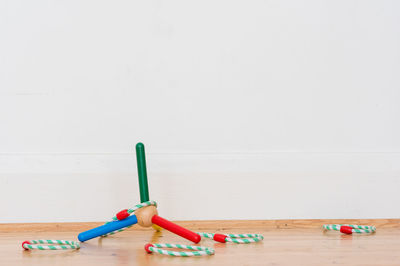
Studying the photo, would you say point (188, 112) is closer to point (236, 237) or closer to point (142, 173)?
point (142, 173)

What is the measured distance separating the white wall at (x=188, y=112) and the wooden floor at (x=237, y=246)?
0.05m

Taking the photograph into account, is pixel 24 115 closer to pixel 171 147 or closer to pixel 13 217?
pixel 13 217

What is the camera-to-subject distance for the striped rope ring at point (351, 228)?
1739 millimetres

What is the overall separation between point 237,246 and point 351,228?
48cm

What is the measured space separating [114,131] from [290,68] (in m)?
0.72

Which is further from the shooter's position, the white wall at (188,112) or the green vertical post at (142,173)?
the white wall at (188,112)

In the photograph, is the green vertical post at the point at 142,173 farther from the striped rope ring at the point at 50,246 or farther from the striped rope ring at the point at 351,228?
the striped rope ring at the point at 351,228

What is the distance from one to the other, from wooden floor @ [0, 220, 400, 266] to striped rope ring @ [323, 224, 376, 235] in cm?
2

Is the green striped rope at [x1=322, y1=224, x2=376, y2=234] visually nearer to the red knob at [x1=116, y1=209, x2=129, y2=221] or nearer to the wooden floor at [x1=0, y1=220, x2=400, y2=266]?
the wooden floor at [x1=0, y1=220, x2=400, y2=266]

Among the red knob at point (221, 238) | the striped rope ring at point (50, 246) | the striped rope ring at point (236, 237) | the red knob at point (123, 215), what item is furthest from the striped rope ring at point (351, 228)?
the striped rope ring at point (50, 246)

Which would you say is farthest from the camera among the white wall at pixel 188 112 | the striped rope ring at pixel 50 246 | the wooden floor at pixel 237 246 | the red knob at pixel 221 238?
the white wall at pixel 188 112

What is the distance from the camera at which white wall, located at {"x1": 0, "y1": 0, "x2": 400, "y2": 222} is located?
1926mm

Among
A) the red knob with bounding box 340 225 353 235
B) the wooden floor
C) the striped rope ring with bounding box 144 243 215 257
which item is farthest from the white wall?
the striped rope ring with bounding box 144 243 215 257

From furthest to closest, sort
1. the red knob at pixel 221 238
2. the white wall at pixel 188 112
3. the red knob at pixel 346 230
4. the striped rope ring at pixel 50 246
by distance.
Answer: the white wall at pixel 188 112
the red knob at pixel 346 230
the red knob at pixel 221 238
the striped rope ring at pixel 50 246
